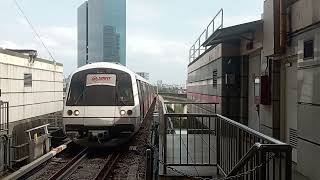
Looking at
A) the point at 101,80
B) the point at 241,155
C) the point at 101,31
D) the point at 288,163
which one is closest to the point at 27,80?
the point at 101,31

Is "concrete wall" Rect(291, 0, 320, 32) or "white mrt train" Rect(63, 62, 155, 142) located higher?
"concrete wall" Rect(291, 0, 320, 32)

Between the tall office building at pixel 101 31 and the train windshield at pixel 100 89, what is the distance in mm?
7416

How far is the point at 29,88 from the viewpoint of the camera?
2283 centimetres

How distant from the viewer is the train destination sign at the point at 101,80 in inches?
612

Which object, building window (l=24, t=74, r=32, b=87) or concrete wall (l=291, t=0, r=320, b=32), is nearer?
concrete wall (l=291, t=0, r=320, b=32)

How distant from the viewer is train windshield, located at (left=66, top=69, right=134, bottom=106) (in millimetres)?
15406

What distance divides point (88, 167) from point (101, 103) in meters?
2.51

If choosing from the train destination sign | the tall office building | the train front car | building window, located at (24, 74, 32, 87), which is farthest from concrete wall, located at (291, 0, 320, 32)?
building window, located at (24, 74, 32, 87)

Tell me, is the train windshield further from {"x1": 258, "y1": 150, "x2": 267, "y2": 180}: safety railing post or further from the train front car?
{"x1": 258, "y1": 150, "x2": 267, "y2": 180}: safety railing post

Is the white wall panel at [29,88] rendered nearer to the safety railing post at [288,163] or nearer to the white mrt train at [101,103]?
Answer: the white mrt train at [101,103]

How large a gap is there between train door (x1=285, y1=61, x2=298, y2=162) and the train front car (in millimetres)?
6069

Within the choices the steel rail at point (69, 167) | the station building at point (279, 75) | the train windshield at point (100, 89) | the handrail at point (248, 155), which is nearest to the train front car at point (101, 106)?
the train windshield at point (100, 89)

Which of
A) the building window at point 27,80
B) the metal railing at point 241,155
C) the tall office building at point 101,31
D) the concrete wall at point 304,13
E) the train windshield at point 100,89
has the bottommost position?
the metal railing at point 241,155

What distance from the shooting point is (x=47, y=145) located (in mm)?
17469
